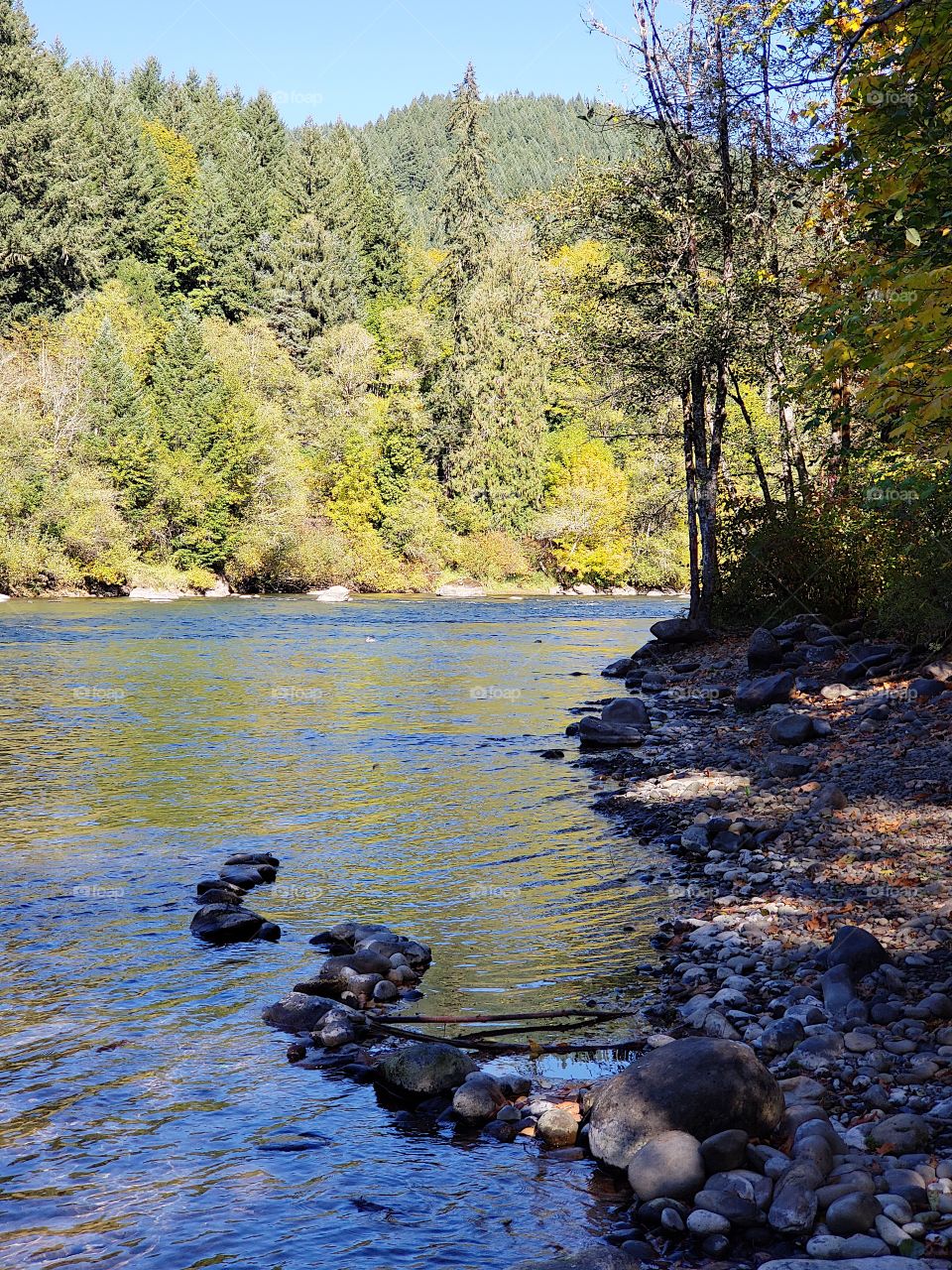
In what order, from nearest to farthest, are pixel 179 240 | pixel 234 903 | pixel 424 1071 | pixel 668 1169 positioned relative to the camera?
1. pixel 668 1169
2. pixel 424 1071
3. pixel 234 903
4. pixel 179 240

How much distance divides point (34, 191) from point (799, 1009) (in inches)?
2919

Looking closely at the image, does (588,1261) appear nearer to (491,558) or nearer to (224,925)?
(224,925)

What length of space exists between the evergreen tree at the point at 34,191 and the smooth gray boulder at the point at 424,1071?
2695 inches

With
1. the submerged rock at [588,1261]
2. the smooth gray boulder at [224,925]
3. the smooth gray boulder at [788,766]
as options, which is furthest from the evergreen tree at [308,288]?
the submerged rock at [588,1261]

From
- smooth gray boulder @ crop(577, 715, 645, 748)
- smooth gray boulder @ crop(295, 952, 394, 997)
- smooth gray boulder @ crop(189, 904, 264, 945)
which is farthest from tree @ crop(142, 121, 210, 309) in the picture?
smooth gray boulder @ crop(295, 952, 394, 997)

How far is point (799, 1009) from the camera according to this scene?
5.98 metres

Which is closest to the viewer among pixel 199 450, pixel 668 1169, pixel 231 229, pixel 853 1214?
pixel 853 1214

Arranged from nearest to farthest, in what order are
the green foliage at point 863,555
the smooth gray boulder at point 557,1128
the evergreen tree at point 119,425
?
the smooth gray boulder at point 557,1128 → the green foliage at point 863,555 → the evergreen tree at point 119,425

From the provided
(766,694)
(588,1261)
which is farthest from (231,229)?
(588,1261)

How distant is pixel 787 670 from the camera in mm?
17469

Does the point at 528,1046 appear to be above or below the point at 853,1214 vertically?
below

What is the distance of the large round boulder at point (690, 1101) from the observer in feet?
15.6

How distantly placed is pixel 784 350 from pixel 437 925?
1645cm

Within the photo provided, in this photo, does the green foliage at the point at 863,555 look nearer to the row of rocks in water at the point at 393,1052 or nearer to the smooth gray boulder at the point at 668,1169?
the row of rocks in water at the point at 393,1052
